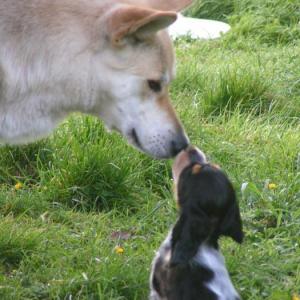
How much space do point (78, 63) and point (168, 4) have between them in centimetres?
65

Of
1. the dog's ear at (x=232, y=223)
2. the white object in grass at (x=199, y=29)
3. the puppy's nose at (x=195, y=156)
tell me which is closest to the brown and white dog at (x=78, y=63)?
the puppy's nose at (x=195, y=156)

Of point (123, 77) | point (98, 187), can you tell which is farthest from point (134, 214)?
point (123, 77)

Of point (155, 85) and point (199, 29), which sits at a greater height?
point (155, 85)

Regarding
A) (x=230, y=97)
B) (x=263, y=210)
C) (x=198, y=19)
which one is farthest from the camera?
(x=198, y=19)

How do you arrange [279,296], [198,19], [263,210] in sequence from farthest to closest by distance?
[198,19], [263,210], [279,296]

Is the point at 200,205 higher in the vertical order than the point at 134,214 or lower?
higher

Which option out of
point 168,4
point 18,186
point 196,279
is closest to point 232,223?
point 196,279

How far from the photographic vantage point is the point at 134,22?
3967 mm

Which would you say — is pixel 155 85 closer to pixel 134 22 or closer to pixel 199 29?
pixel 134 22

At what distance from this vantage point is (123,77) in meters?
4.15

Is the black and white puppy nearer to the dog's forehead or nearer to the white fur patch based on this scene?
the white fur patch

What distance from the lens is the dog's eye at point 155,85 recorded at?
4.20 m

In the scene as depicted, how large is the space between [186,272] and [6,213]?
1628mm

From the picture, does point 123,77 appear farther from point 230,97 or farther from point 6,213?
point 230,97
